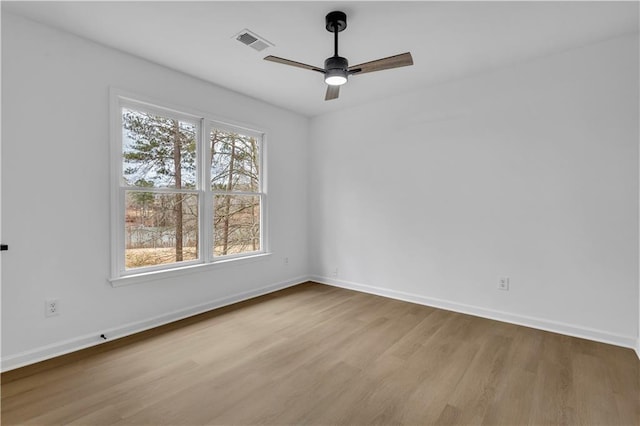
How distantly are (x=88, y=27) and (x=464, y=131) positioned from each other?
12.1 ft

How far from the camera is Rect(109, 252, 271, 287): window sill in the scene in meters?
2.83

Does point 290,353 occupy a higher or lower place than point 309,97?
lower

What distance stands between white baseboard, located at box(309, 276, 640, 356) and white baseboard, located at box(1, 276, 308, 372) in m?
1.72

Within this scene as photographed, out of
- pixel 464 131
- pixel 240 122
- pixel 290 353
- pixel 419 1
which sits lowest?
pixel 290 353

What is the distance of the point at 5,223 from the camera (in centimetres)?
223

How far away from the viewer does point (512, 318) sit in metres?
3.17

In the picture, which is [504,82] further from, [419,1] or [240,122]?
[240,122]

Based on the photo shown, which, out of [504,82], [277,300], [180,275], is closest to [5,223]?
[180,275]

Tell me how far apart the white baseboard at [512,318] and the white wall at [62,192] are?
2488mm

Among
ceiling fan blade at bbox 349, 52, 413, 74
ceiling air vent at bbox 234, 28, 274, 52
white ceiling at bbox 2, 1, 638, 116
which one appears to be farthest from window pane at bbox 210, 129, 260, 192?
ceiling fan blade at bbox 349, 52, 413, 74

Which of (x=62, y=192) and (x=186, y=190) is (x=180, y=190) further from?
(x=62, y=192)

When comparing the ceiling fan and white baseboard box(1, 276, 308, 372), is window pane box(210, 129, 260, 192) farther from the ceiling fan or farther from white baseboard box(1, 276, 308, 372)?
the ceiling fan

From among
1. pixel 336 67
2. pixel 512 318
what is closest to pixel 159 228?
pixel 336 67

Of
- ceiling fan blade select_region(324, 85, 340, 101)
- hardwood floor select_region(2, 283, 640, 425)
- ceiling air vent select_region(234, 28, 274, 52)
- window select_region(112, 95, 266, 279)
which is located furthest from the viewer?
window select_region(112, 95, 266, 279)
